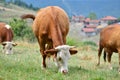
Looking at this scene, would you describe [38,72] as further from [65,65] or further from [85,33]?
[85,33]

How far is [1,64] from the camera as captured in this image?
1086 centimetres

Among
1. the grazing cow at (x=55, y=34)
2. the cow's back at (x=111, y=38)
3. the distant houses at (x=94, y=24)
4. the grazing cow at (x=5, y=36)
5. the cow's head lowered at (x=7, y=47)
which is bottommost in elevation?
the distant houses at (x=94, y=24)

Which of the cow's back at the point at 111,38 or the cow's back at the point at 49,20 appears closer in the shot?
the cow's back at the point at 49,20

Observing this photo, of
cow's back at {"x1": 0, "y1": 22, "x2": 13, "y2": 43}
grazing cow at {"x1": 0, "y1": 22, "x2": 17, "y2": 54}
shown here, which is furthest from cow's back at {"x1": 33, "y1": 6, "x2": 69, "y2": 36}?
cow's back at {"x1": 0, "y1": 22, "x2": 13, "y2": 43}

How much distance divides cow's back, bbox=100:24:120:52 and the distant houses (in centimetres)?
10873

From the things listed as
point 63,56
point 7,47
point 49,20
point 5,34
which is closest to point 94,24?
point 5,34

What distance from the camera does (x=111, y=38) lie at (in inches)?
558

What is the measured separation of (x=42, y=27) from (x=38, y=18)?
0.81m

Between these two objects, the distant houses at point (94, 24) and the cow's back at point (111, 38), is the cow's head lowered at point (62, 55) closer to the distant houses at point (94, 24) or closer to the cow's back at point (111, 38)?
the cow's back at point (111, 38)

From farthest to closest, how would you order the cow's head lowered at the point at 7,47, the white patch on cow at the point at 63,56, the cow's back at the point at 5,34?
the cow's back at the point at 5,34
the cow's head lowered at the point at 7,47
the white patch on cow at the point at 63,56

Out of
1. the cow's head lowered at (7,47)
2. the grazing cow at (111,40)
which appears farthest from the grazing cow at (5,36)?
the grazing cow at (111,40)

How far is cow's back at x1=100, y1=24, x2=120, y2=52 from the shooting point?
45.2 feet

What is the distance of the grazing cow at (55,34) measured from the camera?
9.87 m

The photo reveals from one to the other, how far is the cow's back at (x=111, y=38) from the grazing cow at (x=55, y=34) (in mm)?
2838
